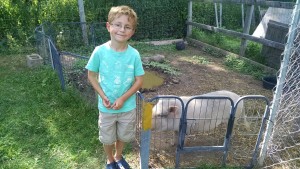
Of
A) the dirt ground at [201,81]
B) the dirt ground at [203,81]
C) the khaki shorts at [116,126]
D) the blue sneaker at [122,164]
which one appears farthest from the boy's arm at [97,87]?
the dirt ground at [203,81]

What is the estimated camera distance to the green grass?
350 cm

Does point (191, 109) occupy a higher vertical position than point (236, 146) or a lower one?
higher

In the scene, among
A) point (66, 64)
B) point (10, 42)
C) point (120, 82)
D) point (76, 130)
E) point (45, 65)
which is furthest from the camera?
point (10, 42)

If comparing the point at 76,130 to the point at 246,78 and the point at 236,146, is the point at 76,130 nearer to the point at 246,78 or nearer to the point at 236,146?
the point at 236,146

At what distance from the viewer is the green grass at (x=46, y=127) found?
3.50 metres

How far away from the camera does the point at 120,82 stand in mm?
2664

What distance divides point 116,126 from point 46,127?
1.72 metres

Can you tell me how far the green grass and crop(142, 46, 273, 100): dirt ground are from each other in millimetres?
1636

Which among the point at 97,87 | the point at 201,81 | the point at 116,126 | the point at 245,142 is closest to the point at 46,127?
the point at 116,126

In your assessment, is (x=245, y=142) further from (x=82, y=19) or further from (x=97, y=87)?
(x=82, y=19)

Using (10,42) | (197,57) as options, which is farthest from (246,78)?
(10,42)

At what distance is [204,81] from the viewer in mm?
→ 6559

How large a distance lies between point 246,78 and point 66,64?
4.23 m

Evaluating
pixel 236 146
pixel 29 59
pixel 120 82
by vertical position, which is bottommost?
pixel 236 146
